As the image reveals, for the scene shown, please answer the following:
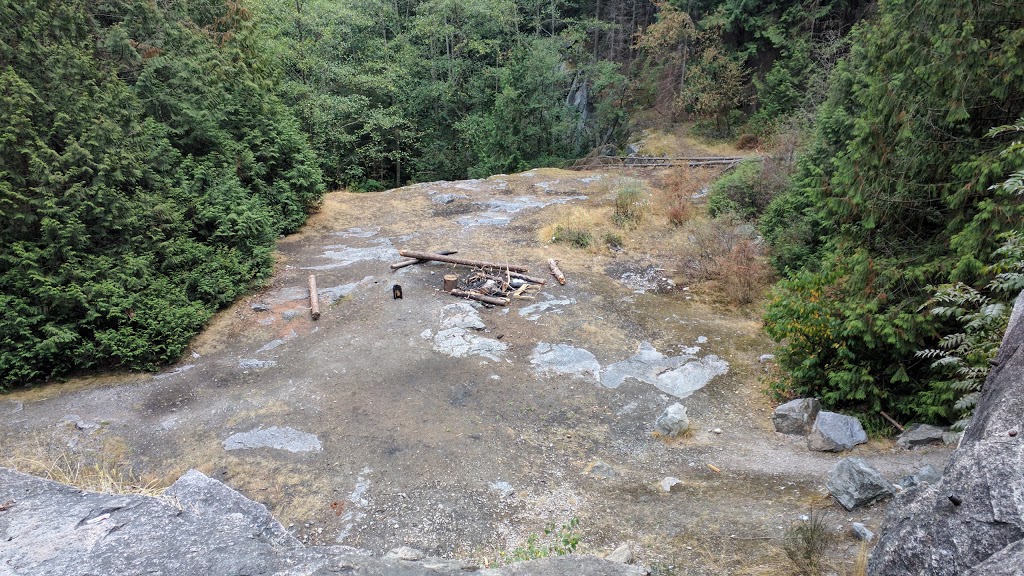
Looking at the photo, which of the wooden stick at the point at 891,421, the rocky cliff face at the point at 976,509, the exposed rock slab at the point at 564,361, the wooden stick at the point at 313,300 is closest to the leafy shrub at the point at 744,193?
the exposed rock slab at the point at 564,361

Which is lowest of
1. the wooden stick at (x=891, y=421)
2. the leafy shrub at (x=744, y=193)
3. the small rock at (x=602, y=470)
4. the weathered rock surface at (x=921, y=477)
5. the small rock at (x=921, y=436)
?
the small rock at (x=602, y=470)

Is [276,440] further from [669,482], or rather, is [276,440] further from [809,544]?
[809,544]

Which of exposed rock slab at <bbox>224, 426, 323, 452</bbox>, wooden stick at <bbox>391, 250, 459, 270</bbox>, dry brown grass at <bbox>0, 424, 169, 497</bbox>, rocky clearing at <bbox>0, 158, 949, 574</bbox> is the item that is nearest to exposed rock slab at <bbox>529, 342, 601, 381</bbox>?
rocky clearing at <bbox>0, 158, 949, 574</bbox>

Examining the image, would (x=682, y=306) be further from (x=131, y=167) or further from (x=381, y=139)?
(x=381, y=139)

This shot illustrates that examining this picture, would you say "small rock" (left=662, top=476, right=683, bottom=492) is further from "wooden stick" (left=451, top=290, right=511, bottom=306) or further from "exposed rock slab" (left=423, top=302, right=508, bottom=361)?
"wooden stick" (left=451, top=290, right=511, bottom=306)

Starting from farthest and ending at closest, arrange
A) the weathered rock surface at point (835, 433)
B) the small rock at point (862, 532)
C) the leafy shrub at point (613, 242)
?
the leafy shrub at point (613, 242) < the weathered rock surface at point (835, 433) < the small rock at point (862, 532)

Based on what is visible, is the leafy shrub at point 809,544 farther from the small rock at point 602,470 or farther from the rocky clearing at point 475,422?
the small rock at point 602,470

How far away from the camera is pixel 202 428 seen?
814cm

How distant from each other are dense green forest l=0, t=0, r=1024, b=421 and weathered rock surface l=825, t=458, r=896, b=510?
1295 millimetres

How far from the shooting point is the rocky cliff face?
2.50m

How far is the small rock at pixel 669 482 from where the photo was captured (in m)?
6.73

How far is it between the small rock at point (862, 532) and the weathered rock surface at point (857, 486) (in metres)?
0.46

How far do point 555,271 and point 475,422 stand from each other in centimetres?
613

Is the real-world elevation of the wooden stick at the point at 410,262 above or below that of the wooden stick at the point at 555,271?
above
